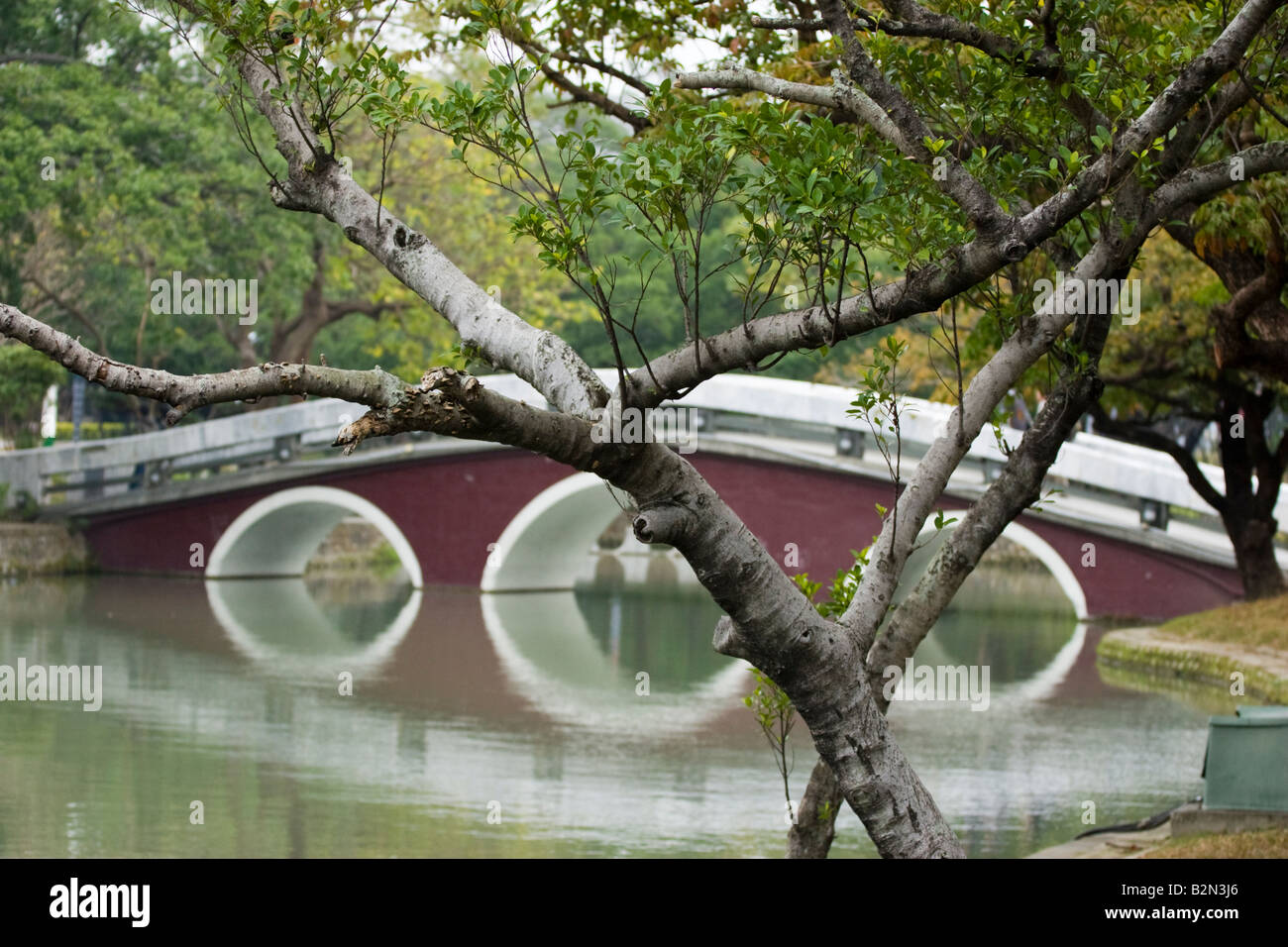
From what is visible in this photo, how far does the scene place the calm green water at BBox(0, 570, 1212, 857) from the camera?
792 centimetres

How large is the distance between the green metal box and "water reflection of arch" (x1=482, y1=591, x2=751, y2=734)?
540 centimetres

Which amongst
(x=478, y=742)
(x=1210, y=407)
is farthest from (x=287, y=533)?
(x=1210, y=407)

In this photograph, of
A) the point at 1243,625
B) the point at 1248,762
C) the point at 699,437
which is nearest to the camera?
the point at 1248,762

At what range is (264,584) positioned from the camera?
2314cm

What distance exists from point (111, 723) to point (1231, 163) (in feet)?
30.3

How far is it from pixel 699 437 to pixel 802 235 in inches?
647

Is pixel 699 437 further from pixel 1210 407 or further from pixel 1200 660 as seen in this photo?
pixel 1200 660

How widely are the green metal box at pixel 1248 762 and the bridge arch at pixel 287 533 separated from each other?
54.2ft

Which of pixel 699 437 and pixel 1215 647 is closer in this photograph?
pixel 1215 647

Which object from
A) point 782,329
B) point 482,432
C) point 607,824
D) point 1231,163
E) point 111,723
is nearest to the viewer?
point 482,432

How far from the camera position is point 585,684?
13922mm

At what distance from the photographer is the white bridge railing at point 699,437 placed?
18.0 metres
